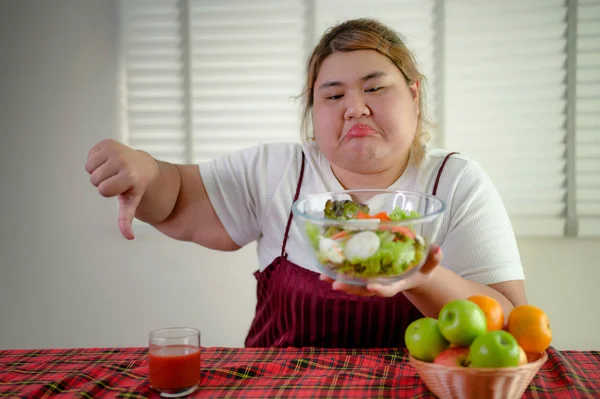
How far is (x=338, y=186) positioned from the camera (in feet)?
5.46

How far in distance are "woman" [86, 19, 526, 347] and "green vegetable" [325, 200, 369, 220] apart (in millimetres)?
289

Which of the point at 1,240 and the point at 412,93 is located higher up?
the point at 412,93

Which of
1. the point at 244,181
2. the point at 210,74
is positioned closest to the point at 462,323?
the point at 244,181

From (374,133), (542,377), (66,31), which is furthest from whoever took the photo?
(66,31)

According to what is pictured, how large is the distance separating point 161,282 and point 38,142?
90cm

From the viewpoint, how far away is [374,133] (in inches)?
59.0

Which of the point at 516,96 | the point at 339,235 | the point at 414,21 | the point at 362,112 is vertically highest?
the point at 414,21

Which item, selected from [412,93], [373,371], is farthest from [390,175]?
[373,371]

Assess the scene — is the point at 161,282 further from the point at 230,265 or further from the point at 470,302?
the point at 470,302

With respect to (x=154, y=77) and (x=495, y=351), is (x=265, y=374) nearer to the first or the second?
(x=495, y=351)

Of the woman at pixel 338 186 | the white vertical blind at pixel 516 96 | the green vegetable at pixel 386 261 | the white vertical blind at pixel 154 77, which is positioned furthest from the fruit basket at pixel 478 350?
the white vertical blind at pixel 154 77

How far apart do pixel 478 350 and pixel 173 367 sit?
53 cm

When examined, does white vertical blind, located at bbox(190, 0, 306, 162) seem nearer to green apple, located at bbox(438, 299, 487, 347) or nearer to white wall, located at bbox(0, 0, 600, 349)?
white wall, located at bbox(0, 0, 600, 349)

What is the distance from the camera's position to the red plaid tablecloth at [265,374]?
3.39ft
